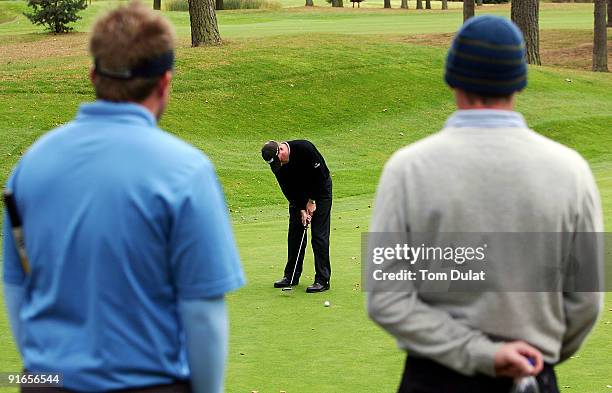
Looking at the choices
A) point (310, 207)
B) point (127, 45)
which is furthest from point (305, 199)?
point (127, 45)

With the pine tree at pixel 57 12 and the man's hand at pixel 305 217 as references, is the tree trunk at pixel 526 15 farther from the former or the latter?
the man's hand at pixel 305 217

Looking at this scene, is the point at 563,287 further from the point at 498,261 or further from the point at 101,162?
the point at 101,162

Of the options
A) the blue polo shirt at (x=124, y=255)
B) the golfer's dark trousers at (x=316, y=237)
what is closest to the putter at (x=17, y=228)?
the blue polo shirt at (x=124, y=255)

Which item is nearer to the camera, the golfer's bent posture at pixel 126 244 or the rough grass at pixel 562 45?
the golfer's bent posture at pixel 126 244

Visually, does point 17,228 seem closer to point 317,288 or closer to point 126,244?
point 126,244

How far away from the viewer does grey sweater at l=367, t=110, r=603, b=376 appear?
3508mm

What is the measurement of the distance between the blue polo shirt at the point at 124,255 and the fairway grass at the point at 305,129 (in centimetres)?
433

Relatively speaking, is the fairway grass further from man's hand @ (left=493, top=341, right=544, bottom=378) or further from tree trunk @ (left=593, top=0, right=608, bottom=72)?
man's hand @ (left=493, top=341, right=544, bottom=378)

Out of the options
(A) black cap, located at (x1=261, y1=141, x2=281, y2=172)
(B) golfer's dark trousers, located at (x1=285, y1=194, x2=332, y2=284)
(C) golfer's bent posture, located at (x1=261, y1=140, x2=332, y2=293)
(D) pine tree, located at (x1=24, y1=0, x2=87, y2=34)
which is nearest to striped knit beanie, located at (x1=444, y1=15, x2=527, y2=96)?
(A) black cap, located at (x1=261, y1=141, x2=281, y2=172)

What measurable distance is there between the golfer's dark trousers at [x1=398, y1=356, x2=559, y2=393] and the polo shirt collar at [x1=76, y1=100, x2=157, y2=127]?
1.17 m

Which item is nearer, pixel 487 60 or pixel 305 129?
pixel 487 60

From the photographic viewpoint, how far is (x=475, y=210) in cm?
352

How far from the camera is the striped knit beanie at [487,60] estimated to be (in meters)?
3.63
